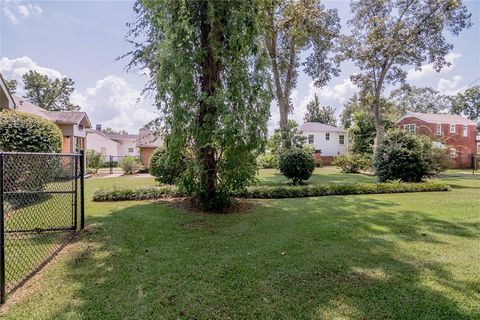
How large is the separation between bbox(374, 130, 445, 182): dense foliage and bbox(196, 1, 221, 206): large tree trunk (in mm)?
9121

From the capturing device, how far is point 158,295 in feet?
10.6

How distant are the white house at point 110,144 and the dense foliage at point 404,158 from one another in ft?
86.7

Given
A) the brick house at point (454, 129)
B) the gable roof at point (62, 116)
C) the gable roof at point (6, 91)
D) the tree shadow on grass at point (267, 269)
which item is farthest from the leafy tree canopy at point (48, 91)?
the brick house at point (454, 129)

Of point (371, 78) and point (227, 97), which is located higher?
point (371, 78)

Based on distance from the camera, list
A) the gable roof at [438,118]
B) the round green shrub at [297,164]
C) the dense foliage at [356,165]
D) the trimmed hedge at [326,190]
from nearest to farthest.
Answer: the trimmed hedge at [326,190] → the round green shrub at [297,164] → the dense foliage at [356,165] → the gable roof at [438,118]

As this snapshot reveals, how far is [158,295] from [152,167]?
346 inches

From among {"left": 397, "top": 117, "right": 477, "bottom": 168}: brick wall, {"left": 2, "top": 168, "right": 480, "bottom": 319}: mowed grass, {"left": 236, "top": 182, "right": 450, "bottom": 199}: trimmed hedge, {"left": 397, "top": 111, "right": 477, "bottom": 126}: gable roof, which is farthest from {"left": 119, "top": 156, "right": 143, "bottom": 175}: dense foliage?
{"left": 397, "top": 111, "right": 477, "bottom": 126}: gable roof

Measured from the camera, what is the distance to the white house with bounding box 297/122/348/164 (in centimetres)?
3434

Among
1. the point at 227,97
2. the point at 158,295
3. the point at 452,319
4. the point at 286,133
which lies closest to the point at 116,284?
the point at 158,295

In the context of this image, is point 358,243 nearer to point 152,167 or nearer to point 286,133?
point 152,167

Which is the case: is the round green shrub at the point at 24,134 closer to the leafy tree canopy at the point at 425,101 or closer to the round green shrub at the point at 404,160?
the round green shrub at the point at 404,160

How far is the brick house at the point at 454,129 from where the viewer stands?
30.4 metres

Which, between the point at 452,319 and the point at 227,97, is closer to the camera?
the point at 452,319

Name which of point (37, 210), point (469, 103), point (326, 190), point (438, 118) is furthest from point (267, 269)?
point (469, 103)
